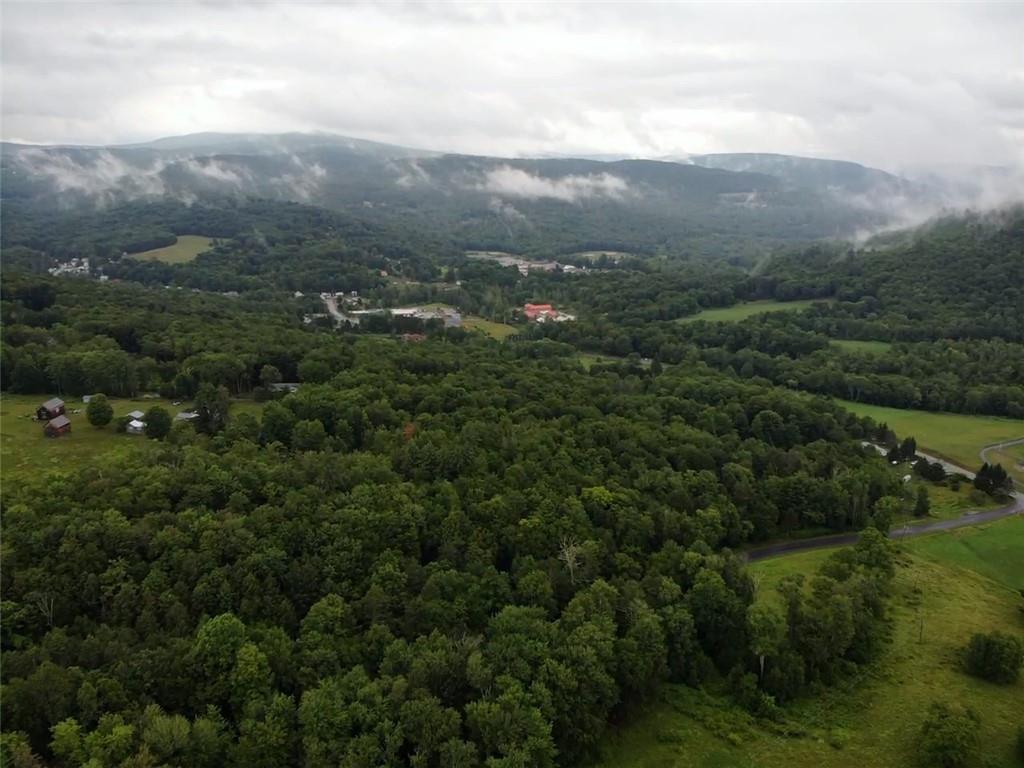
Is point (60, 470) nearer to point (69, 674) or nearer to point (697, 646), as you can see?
point (69, 674)

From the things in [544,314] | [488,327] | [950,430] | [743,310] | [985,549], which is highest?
[743,310]

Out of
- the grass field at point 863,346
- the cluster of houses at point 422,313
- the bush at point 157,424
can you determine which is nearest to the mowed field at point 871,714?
the bush at point 157,424

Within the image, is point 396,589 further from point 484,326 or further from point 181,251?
point 181,251

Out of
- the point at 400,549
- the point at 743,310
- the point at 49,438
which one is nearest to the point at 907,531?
the point at 400,549

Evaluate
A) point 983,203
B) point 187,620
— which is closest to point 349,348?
point 187,620

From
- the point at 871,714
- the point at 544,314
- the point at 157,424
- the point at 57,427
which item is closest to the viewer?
the point at 871,714

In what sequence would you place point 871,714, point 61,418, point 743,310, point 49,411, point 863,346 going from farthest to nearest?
point 743,310, point 863,346, point 49,411, point 61,418, point 871,714
